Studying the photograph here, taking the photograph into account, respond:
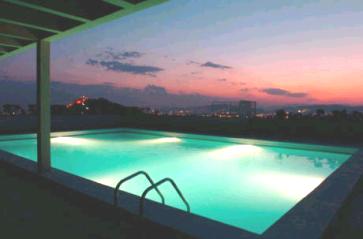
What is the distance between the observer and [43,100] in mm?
3420

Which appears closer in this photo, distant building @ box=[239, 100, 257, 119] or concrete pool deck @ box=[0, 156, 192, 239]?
concrete pool deck @ box=[0, 156, 192, 239]

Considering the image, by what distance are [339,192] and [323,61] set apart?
48.8 feet

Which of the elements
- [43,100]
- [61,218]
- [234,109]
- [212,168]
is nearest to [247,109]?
[234,109]

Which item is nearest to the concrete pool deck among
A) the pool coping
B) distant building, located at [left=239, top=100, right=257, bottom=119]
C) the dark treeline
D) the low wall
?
the pool coping

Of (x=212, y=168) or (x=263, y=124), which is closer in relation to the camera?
(x=212, y=168)

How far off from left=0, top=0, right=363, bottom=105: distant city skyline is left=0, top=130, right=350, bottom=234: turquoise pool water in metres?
3.76

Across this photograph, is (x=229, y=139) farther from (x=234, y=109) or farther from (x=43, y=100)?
(x=43, y=100)

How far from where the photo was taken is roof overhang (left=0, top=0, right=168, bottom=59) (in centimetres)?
230

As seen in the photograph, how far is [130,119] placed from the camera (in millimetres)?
15914

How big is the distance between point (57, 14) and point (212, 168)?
5587 millimetres

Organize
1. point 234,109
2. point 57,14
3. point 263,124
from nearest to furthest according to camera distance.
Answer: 1. point 57,14
2. point 263,124
3. point 234,109

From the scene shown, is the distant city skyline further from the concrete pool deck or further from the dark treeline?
the concrete pool deck

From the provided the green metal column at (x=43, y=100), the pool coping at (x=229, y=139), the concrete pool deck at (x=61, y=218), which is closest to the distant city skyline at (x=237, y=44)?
the pool coping at (x=229, y=139)

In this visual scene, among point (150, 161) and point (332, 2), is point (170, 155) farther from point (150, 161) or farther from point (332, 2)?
point (332, 2)
